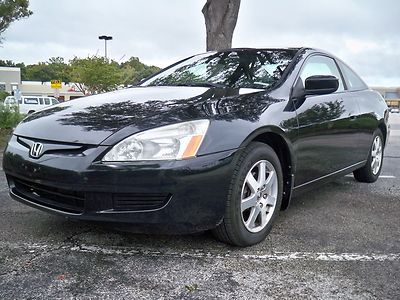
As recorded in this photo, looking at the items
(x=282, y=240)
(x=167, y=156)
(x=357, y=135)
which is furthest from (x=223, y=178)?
(x=357, y=135)

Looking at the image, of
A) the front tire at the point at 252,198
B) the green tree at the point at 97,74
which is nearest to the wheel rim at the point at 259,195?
the front tire at the point at 252,198

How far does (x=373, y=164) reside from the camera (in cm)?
492

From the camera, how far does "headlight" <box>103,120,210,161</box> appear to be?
2479mm

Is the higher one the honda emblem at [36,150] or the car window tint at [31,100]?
the car window tint at [31,100]

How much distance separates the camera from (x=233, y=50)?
4.14m

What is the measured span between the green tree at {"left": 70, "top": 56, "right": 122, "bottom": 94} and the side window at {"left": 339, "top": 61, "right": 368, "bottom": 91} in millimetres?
26040

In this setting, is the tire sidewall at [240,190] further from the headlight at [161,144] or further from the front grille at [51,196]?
the front grille at [51,196]

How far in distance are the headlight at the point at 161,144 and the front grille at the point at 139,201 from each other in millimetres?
216

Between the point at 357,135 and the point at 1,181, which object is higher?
the point at 357,135

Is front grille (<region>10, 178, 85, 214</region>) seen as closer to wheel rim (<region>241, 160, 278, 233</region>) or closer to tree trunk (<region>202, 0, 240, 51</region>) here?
wheel rim (<region>241, 160, 278, 233</region>)

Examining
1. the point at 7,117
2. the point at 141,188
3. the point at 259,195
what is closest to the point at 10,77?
the point at 7,117

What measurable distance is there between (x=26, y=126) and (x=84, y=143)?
2.24 ft

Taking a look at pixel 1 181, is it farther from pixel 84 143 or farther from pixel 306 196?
pixel 306 196

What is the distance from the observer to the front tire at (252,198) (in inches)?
106
